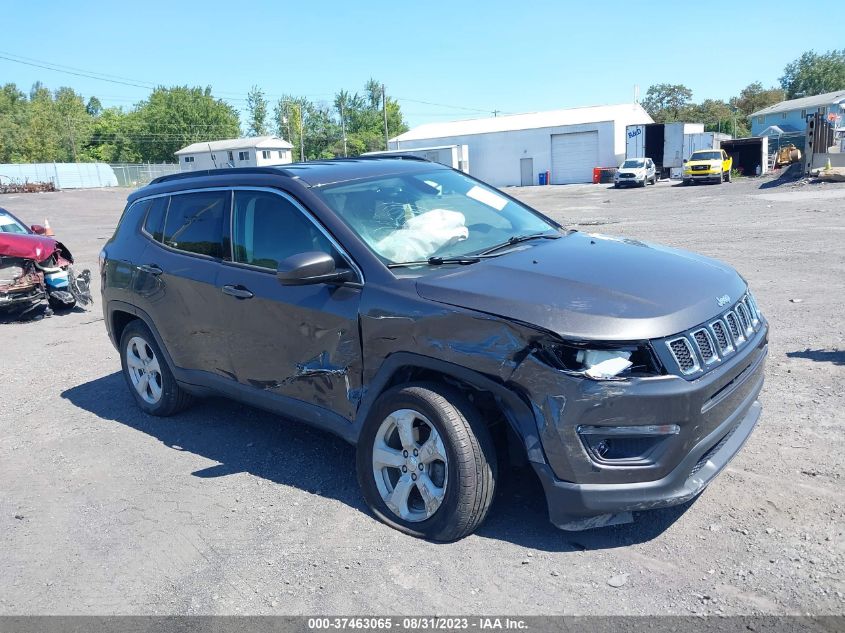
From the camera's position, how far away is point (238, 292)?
4492 millimetres

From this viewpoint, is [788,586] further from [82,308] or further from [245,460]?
[82,308]

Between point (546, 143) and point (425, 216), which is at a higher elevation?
point (546, 143)

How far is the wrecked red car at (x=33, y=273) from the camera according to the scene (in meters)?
9.87

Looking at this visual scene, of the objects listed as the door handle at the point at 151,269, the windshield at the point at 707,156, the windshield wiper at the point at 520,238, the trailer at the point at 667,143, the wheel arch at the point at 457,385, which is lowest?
the wheel arch at the point at 457,385

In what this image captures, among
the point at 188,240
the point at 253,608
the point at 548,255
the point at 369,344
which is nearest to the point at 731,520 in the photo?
the point at 548,255

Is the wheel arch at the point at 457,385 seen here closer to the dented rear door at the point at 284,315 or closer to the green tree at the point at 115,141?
the dented rear door at the point at 284,315

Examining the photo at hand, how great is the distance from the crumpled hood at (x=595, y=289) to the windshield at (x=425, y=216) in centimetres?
35

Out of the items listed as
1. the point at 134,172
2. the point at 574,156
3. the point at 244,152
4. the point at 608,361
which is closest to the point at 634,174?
the point at 574,156

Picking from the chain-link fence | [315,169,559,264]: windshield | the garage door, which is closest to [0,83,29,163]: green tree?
the chain-link fence

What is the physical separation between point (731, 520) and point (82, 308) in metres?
10.4

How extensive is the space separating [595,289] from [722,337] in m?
0.65

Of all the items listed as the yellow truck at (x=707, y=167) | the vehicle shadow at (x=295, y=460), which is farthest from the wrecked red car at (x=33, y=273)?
the yellow truck at (x=707, y=167)

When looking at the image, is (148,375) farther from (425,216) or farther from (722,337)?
(722,337)

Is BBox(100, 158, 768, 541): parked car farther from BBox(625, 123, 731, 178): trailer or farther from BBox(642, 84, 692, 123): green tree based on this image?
BBox(642, 84, 692, 123): green tree
